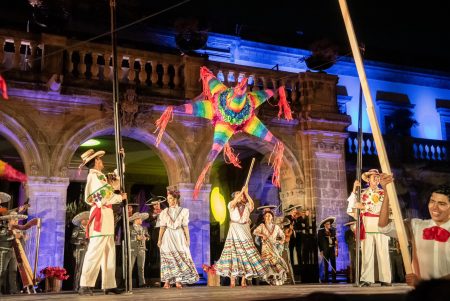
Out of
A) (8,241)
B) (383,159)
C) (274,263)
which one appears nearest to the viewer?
(383,159)

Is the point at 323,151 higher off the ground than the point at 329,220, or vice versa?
the point at 323,151

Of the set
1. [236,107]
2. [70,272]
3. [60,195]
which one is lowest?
[70,272]

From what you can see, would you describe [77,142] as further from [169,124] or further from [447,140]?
[447,140]

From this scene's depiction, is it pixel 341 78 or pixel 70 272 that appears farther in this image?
pixel 341 78

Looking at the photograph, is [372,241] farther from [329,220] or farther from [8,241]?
[8,241]

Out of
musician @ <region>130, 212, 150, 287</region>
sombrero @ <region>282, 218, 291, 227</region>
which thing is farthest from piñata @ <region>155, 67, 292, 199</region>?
musician @ <region>130, 212, 150, 287</region>

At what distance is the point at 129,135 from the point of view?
14.0 m

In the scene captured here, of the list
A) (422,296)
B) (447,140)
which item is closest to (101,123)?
(422,296)

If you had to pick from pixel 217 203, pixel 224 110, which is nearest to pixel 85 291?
pixel 224 110

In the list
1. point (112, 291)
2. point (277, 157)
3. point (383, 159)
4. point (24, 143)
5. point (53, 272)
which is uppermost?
point (24, 143)

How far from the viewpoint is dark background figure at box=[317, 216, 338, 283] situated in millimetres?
14336

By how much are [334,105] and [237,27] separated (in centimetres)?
645

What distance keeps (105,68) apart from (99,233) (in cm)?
638

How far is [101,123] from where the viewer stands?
43.8 feet
